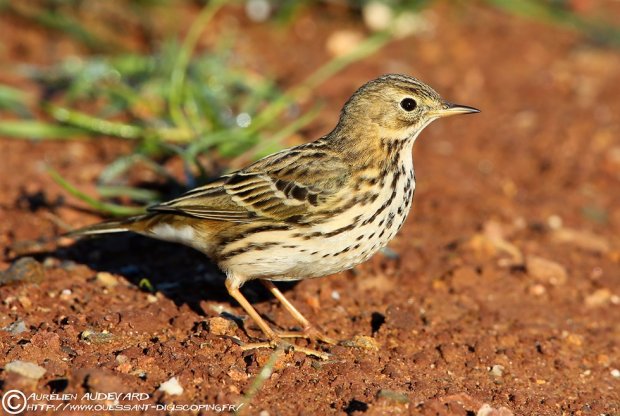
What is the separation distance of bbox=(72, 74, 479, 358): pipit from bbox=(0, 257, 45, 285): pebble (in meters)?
0.41

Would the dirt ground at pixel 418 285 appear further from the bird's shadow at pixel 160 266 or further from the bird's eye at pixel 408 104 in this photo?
the bird's eye at pixel 408 104

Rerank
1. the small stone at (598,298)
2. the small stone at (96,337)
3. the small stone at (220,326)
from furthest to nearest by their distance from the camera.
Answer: the small stone at (598,298)
the small stone at (220,326)
the small stone at (96,337)

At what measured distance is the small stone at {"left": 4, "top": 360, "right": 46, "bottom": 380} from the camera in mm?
5160

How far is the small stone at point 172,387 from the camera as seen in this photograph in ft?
17.0

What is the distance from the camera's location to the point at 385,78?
6594mm

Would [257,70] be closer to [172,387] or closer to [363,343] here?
[363,343]

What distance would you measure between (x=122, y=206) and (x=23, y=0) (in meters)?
4.62

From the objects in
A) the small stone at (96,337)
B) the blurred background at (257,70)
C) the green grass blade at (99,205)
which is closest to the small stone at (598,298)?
the blurred background at (257,70)

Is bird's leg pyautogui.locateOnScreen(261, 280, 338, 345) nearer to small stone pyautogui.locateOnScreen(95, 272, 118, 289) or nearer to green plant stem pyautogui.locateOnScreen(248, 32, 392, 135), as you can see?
small stone pyautogui.locateOnScreen(95, 272, 118, 289)

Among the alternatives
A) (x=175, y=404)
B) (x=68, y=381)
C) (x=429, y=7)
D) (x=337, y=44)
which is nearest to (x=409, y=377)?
(x=175, y=404)

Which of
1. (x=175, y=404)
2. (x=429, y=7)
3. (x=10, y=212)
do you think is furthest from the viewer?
(x=429, y=7)

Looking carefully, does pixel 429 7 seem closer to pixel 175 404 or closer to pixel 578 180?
pixel 578 180

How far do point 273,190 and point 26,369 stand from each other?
2111mm

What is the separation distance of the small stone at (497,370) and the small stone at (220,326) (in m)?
1.77
